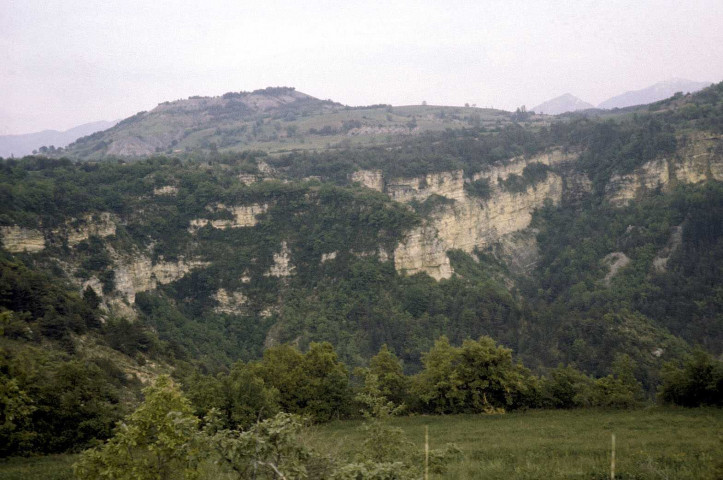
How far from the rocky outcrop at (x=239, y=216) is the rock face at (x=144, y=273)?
6553mm

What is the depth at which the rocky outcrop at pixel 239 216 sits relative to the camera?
68.0m

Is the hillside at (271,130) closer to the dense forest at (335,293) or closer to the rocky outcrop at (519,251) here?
the rocky outcrop at (519,251)

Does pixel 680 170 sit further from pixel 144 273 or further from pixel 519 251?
pixel 144 273

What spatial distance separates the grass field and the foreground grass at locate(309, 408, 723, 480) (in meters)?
0.03

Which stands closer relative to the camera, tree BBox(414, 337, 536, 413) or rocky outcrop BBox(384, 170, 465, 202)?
tree BBox(414, 337, 536, 413)

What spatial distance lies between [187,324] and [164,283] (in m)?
8.38

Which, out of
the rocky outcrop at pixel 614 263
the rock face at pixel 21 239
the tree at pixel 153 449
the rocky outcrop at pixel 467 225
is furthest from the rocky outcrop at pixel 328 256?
the tree at pixel 153 449

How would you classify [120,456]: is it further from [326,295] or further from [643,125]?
[643,125]

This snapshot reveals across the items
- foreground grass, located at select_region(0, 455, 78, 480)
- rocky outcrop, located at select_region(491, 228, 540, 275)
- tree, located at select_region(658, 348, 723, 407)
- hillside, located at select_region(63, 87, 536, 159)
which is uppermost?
hillside, located at select_region(63, 87, 536, 159)

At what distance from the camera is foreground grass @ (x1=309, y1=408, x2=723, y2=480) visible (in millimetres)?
12062

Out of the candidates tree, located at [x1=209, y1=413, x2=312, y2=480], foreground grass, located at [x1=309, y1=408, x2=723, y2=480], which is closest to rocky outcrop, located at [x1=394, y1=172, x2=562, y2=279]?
foreground grass, located at [x1=309, y1=408, x2=723, y2=480]

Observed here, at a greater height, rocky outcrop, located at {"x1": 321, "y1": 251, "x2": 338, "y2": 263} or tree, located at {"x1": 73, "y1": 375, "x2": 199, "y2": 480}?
tree, located at {"x1": 73, "y1": 375, "x2": 199, "y2": 480}

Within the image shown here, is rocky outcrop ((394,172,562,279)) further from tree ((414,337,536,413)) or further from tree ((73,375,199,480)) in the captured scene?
tree ((73,375,199,480))

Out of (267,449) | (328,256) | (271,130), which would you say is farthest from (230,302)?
(271,130)
